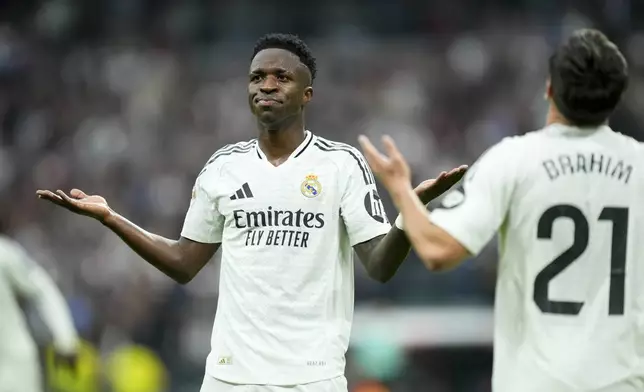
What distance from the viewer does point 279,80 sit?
573cm

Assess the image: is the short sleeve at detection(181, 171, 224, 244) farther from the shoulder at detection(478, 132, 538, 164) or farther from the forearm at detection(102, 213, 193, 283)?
the shoulder at detection(478, 132, 538, 164)

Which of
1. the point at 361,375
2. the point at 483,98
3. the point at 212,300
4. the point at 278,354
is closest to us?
the point at 278,354

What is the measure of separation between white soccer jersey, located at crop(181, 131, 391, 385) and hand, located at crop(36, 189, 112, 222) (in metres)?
0.52

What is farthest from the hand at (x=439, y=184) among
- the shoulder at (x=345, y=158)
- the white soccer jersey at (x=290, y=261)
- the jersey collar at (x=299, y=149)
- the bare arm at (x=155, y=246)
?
the bare arm at (x=155, y=246)

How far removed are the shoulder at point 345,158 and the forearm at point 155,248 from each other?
33.1 inches

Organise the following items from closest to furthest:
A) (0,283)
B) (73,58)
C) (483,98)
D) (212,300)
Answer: (0,283) → (212,300) → (483,98) → (73,58)

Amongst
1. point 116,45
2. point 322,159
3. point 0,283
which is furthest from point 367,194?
point 116,45

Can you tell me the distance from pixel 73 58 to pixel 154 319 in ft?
20.4

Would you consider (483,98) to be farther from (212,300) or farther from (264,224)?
(264,224)

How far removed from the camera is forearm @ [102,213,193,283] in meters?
5.76

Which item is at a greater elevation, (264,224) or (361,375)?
A: (264,224)

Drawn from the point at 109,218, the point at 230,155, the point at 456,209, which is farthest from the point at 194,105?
the point at 456,209

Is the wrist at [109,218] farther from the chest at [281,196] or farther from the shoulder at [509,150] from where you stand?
the shoulder at [509,150]

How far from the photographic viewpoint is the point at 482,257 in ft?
43.8
